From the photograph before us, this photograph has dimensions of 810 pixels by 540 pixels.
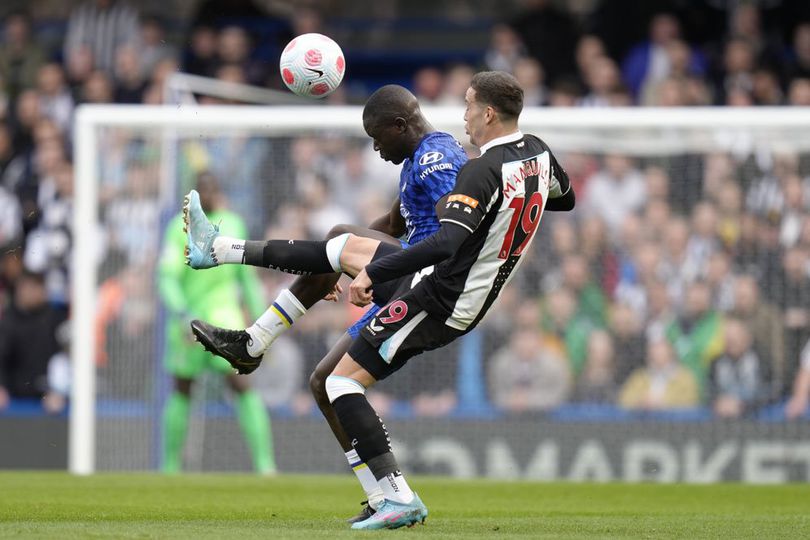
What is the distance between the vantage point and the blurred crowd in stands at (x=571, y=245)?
543 inches

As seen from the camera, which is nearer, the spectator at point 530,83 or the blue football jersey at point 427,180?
the blue football jersey at point 427,180

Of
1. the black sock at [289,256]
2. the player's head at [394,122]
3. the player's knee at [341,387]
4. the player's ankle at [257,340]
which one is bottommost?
the player's knee at [341,387]

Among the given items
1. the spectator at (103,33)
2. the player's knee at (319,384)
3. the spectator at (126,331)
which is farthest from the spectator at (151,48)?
the player's knee at (319,384)

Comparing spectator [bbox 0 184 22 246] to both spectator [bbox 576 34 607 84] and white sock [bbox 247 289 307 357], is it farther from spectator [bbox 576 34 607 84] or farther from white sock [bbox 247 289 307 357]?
white sock [bbox 247 289 307 357]

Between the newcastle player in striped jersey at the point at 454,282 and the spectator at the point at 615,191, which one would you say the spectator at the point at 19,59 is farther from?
the newcastle player in striped jersey at the point at 454,282

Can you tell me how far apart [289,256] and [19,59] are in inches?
504

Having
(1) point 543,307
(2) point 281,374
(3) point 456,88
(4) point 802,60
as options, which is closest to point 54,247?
(2) point 281,374

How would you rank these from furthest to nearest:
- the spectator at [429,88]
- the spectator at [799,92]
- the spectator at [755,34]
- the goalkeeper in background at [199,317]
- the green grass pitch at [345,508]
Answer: the spectator at [429,88] < the spectator at [755,34] < the spectator at [799,92] < the goalkeeper in background at [199,317] < the green grass pitch at [345,508]

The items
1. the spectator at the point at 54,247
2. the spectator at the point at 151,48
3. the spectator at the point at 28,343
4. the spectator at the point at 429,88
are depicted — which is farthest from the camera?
the spectator at the point at 151,48

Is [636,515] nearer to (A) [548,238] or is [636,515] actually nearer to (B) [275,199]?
(A) [548,238]

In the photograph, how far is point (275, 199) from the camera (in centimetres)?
1484

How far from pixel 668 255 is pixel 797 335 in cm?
143

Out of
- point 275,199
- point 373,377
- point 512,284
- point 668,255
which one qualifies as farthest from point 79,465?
point 373,377

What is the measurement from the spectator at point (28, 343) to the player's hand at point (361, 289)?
354 inches
